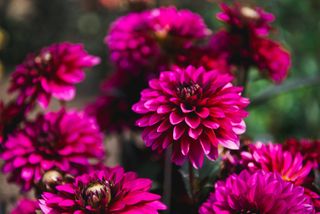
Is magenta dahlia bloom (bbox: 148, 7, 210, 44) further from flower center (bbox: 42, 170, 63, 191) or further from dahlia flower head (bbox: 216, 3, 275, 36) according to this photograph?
flower center (bbox: 42, 170, 63, 191)

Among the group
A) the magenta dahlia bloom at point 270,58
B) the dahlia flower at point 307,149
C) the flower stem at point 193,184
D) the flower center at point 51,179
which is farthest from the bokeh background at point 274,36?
the flower center at point 51,179

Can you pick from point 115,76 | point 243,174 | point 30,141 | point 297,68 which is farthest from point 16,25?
point 243,174

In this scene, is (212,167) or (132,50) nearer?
(212,167)

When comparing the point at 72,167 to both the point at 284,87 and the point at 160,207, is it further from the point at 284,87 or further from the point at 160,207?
the point at 284,87

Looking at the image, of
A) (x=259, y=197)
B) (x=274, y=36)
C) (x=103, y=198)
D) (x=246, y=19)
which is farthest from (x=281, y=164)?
(x=274, y=36)

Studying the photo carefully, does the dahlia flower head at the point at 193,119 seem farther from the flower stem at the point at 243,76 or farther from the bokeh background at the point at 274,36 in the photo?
the bokeh background at the point at 274,36

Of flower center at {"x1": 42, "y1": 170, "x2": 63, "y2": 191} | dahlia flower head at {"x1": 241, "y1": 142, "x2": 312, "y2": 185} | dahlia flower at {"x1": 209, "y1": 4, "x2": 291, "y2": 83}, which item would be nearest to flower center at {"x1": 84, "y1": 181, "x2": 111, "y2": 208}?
flower center at {"x1": 42, "y1": 170, "x2": 63, "y2": 191}
